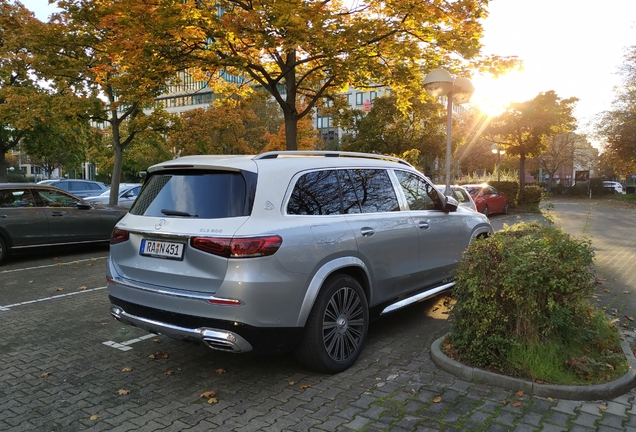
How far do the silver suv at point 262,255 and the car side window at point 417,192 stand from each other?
1.90 ft

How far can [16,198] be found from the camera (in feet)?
33.1

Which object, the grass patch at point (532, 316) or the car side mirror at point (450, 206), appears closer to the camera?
the grass patch at point (532, 316)

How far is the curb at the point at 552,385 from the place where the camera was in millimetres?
3619

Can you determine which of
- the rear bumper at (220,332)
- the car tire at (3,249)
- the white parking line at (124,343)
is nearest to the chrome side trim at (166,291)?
the rear bumper at (220,332)

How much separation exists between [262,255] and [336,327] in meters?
1.05

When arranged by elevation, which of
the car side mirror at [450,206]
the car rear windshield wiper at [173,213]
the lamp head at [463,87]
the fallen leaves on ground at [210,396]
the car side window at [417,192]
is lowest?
the fallen leaves on ground at [210,396]

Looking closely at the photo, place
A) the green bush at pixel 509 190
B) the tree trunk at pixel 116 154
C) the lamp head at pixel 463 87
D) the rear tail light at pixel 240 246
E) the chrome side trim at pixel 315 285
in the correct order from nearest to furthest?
the rear tail light at pixel 240 246
the chrome side trim at pixel 315 285
the lamp head at pixel 463 87
the tree trunk at pixel 116 154
the green bush at pixel 509 190

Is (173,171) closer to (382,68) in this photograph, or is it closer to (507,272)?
(507,272)

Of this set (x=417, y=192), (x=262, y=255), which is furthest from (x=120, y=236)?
(x=417, y=192)

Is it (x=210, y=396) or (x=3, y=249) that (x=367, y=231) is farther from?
(x=3, y=249)

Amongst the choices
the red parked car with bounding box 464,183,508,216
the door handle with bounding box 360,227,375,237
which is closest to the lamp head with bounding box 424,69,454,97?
the door handle with bounding box 360,227,375,237

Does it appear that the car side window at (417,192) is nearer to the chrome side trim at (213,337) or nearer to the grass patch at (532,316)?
the grass patch at (532,316)

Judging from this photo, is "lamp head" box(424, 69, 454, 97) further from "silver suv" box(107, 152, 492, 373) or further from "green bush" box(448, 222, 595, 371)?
"green bush" box(448, 222, 595, 371)

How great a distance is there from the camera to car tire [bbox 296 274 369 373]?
394 centimetres
